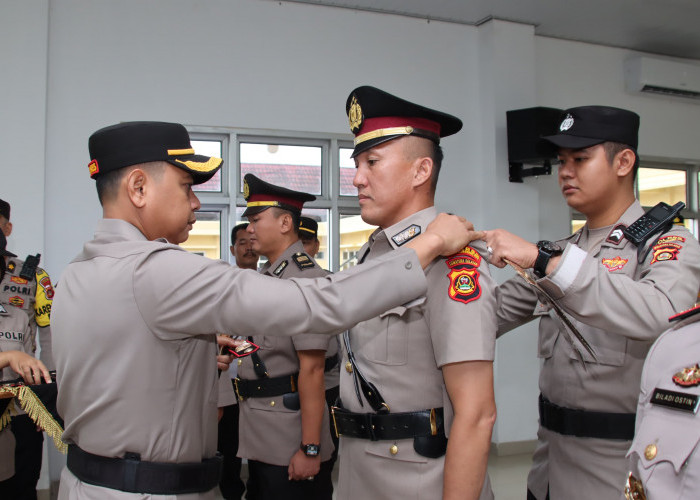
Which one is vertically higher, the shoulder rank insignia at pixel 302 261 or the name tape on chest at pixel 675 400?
the shoulder rank insignia at pixel 302 261

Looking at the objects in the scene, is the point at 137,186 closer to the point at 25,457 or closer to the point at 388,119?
the point at 388,119

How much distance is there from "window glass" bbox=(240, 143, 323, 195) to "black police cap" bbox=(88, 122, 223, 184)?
133 inches

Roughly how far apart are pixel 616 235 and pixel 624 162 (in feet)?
0.82

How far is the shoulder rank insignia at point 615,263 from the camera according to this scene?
5.82 feet

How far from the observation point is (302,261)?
9.39ft

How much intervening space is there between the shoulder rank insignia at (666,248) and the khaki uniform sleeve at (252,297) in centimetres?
78

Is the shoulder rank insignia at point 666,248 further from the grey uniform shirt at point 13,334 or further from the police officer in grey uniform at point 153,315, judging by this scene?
the grey uniform shirt at point 13,334

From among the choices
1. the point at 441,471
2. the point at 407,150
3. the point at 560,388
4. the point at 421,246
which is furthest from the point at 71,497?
the point at 560,388

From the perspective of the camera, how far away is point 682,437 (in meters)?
0.88

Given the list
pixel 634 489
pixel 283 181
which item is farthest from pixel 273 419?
pixel 283 181

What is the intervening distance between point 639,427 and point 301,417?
5.73ft

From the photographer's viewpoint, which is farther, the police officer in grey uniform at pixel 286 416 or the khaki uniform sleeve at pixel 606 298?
the police officer in grey uniform at pixel 286 416

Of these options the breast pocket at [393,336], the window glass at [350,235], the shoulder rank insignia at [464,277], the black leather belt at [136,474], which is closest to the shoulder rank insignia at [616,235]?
the shoulder rank insignia at [464,277]

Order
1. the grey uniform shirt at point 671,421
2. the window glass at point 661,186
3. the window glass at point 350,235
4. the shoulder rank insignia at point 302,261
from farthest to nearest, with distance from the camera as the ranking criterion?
the window glass at point 661,186 → the window glass at point 350,235 → the shoulder rank insignia at point 302,261 → the grey uniform shirt at point 671,421
